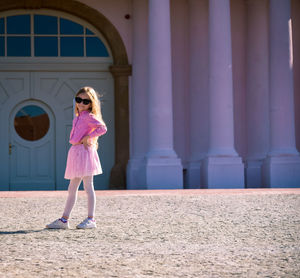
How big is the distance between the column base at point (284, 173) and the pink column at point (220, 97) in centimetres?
77

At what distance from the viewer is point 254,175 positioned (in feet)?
44.5

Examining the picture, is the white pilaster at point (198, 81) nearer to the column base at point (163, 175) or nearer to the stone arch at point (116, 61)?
the stone arch at point (116, 61)

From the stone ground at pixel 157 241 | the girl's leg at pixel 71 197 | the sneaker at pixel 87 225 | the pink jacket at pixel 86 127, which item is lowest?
the stone ground at pixel 157 241

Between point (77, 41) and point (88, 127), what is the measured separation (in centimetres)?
924

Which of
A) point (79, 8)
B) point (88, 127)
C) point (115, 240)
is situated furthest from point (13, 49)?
point (115, 240)

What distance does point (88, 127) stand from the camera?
529cm

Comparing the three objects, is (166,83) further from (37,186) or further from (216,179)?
(37,186)

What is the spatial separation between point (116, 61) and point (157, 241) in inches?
394

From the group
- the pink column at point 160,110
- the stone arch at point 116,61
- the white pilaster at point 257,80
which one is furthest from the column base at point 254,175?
the stone arch at point 116,61

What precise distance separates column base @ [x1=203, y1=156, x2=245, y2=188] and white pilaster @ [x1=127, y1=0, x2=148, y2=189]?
7.20ft

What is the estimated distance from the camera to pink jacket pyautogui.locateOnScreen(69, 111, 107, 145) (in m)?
5.23

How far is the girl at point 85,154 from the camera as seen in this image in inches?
204

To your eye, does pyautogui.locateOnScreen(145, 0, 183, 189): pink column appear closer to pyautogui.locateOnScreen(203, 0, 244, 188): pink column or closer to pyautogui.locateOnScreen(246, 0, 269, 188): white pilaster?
pyautogui.locateOnScreen(203, 0, 244, 188): pink column

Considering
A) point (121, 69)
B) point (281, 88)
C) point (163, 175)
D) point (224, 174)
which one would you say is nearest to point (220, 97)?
point (281, 88)
